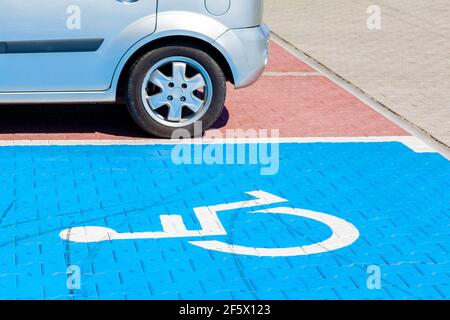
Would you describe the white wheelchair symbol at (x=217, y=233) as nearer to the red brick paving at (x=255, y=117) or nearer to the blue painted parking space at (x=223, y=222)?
the blue painted parking space at (x=223, y=222)

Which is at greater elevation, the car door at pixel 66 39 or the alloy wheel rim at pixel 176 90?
the car door at pixel 66 39

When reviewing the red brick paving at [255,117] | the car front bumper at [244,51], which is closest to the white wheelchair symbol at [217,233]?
the car front bumper at [244,51]

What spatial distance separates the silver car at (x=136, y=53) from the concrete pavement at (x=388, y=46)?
2067mm

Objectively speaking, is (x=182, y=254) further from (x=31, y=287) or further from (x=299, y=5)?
(x=299, y=5)

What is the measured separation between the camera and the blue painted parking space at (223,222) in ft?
20.7

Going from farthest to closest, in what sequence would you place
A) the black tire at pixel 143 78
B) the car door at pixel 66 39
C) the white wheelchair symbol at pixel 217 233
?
1. the black tire at pixel 143 78
2. the car door at pixel 66 39
3. the white wheelchair symbol at pixel 217 233

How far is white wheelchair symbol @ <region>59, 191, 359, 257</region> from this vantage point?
6.88 meters

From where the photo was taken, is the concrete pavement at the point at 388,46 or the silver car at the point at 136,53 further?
the concrete pavement at the point at 388,46

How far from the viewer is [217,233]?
23.4 ft

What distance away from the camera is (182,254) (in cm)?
677

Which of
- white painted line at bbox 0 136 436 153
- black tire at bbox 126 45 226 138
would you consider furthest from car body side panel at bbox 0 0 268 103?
white painted line at bbox 0 136 436 153

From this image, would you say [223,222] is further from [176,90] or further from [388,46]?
[388,46]

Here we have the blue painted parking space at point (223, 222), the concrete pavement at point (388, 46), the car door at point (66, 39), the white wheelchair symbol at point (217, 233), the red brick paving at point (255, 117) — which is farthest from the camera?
the concrete pavement at point (388, 46)
